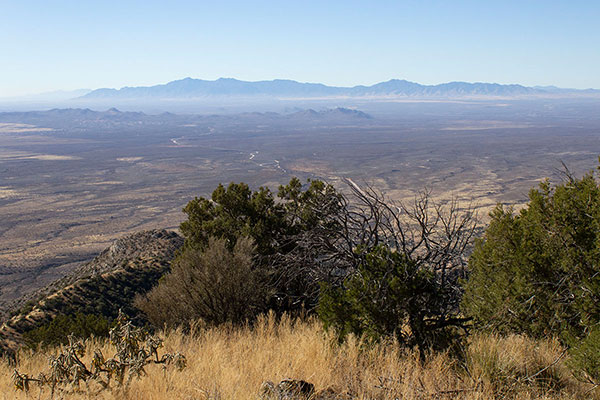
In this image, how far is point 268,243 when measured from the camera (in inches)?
453

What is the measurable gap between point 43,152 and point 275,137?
6377 cm

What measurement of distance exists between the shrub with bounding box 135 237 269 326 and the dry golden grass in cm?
346

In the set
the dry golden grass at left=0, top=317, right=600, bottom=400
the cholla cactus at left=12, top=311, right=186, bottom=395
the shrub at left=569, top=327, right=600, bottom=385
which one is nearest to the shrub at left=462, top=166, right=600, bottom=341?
the dry golden grass at left=0, top=317, right=600, bottom=400

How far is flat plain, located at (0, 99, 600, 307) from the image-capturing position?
48.0 m

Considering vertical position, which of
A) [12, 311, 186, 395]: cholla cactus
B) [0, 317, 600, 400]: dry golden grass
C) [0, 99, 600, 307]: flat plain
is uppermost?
[12, 311, 186, 395]: cholla cactus

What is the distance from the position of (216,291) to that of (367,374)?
16.9 feet

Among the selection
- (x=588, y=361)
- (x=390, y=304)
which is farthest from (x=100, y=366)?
(x=588, y=361)

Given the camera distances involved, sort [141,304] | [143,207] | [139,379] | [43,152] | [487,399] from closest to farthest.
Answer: [487,399]
[139,379]
[141,304]
[143,207]
[43,152]

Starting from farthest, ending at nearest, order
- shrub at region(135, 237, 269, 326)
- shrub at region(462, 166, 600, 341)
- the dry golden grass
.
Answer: shrub at region(135, 237, 269, 326), shrub at region(462, 166, 600, 341), the dry golden grass

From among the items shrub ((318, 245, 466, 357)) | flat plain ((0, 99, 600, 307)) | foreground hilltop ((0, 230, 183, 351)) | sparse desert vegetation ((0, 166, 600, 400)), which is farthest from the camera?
flat plain ((0, 99, 600, 307))

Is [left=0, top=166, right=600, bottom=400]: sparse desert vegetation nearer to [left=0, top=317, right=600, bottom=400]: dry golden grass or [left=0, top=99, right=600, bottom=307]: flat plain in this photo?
[left=0, top=317, right=600, bottom=400]: dry golden grass

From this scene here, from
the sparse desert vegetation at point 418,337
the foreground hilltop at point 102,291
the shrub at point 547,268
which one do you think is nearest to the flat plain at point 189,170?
the shrub at point 547,268

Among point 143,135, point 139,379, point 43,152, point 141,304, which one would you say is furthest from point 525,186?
point 143,135

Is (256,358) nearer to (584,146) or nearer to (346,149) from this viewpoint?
(346,149)
